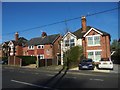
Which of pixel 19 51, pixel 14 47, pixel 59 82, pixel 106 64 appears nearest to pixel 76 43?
pixel 106 64

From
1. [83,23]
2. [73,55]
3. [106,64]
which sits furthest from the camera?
[83,23]

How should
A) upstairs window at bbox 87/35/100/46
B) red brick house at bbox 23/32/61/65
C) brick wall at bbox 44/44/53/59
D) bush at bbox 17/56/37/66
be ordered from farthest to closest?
1. brick wall at bbox 44/44/53/59
2. red brick house at bbox 23/32/61/65
3. bush at bbox 17/56/37/66
4. upstairs window at bbox 87/35/100/46

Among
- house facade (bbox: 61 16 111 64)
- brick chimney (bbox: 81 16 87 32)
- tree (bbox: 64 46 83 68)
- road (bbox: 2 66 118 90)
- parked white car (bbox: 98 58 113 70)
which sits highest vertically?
brick chimney (bbox: 81 16 87 32)

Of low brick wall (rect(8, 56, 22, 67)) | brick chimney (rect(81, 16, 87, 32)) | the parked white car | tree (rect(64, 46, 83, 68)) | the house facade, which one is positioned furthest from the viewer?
low brick wall (rect(8, 56, 22, 67))

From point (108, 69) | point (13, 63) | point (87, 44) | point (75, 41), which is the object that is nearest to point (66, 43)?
point (75, 41)

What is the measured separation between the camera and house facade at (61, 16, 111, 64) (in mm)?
39656

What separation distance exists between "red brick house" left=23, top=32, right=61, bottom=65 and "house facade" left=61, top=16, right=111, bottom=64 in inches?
407

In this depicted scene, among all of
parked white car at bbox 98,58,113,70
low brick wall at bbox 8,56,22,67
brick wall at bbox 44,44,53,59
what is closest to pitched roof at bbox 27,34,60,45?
brick wall at bbox 44,44,53,59

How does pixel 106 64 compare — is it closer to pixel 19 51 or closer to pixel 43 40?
pixel 43 40

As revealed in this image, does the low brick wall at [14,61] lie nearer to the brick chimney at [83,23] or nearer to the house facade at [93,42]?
the house facade at [93,42]

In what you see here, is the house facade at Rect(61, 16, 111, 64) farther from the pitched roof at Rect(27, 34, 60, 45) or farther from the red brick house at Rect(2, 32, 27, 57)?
the red brick house at Rect(2, 32, 27, 57)

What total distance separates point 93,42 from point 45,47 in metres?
18.5

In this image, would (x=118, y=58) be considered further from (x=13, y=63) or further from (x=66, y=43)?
(x=13, y=63)

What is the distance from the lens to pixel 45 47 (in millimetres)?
56469
